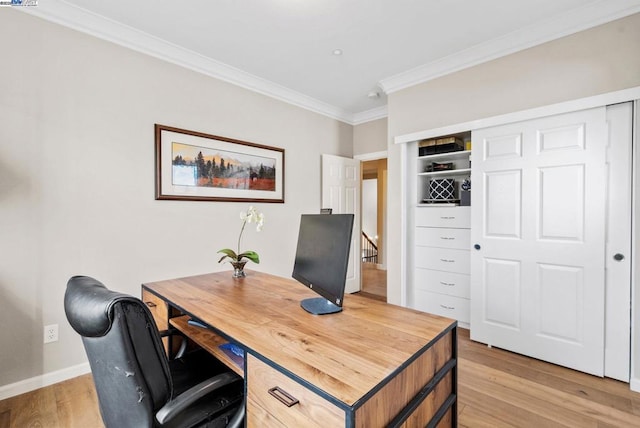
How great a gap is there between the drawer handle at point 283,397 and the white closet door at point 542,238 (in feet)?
8.19

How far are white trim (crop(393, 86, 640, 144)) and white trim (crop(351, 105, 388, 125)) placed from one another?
3.70ft

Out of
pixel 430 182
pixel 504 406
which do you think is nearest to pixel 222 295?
pixel 504 406

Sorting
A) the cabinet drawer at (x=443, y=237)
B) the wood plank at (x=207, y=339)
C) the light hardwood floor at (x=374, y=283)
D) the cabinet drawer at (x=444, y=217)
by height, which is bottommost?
the light hardwood floor at (x=374, y=283)

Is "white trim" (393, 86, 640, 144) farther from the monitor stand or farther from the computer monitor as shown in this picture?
the monitor stand

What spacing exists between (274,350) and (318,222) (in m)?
0.65

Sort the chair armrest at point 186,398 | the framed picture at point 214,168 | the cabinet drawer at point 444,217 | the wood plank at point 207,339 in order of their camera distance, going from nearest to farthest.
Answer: the chair armrest at point 186,398 < the wood plank at point 207,339 < the framed picture at point 214,168 < the cabinet drawer at point 444,217

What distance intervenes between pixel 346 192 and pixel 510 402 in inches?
121

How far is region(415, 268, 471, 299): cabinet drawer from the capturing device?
3086 millimetres

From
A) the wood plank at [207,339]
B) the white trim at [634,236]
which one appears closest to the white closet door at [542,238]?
the white trim at [634,236]

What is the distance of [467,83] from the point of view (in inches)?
115

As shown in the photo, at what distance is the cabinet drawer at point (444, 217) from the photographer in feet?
10.0

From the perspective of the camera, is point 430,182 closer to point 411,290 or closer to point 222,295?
point 411,290

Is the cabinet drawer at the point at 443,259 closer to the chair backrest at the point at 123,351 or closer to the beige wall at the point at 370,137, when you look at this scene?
the beige wall at the point at 370,137

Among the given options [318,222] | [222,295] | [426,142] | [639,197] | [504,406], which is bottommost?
[504,406]
